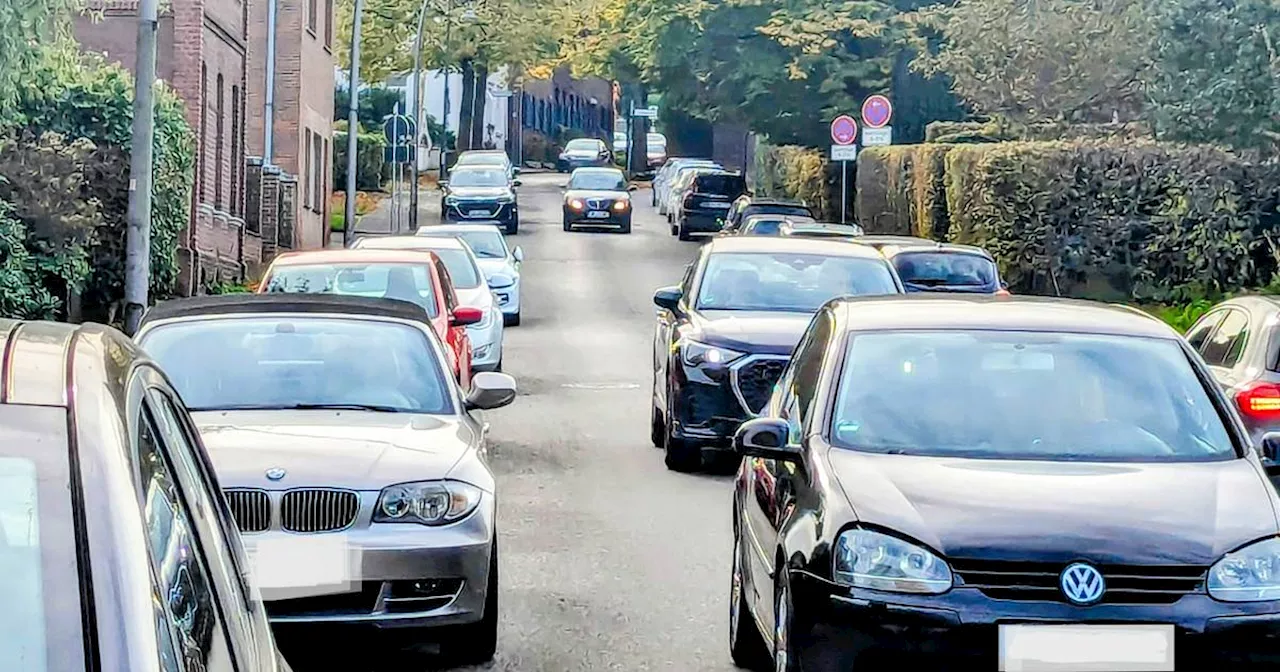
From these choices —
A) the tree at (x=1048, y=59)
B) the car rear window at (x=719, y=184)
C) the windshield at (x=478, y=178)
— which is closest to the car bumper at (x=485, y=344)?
the tree at (x=1048, y=59)

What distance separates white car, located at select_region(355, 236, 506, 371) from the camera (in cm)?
1970

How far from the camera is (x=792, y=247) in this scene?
1534 centimetres

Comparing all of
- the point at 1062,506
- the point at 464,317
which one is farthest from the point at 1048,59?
the point at 1062,506

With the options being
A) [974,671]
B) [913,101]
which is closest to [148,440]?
[974,671]

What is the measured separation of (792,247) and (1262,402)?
4755mm

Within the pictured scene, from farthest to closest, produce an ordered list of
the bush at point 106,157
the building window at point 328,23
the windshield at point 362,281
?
the building window at point 328,23, the bush at point 106,157, the windshield at point 362,281

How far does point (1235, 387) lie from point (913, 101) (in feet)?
114

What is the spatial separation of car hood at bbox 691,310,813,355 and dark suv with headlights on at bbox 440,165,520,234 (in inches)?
1319

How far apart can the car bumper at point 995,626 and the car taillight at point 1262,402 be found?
5654 mm

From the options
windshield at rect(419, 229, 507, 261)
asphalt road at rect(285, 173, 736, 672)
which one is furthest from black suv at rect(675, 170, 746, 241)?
asphalt road at rect(285, 173, 736, 672)

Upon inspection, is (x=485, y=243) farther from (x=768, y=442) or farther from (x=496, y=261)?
(x=768, y=442)

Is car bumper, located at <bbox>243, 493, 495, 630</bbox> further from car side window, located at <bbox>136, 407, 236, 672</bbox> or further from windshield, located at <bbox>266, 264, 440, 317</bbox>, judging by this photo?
windshield, located at <bbox>266, 264, 440, 317</bbox>

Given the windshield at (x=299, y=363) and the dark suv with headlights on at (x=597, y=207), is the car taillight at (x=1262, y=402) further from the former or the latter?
the dark suv with headlights on at (x=597, y=207)

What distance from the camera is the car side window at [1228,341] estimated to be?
1196 cm
